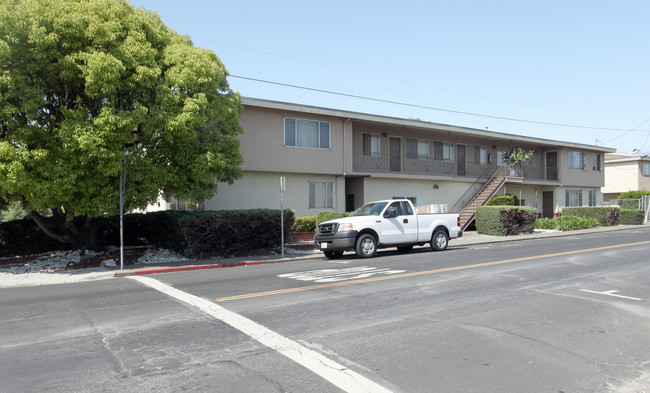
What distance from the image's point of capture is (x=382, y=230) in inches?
591

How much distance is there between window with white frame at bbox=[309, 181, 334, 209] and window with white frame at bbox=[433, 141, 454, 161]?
353 inches

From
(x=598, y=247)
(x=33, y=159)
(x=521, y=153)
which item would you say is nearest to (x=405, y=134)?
(x=521, y=153)

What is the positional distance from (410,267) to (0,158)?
10695 millimetres

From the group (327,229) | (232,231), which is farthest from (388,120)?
(232,231)

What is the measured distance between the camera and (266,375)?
4531 millimetres

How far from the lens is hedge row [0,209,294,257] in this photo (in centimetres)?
1498

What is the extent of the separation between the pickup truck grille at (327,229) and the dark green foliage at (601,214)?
2410 cm

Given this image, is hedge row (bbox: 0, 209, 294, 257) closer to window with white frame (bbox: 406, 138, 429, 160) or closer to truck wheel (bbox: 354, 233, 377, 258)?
truck wheel (bbox: 354, 233, 377, 258)

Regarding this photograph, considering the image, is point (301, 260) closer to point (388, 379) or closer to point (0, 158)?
point (0, 158)

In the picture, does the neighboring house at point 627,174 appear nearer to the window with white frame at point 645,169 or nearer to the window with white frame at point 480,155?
the window with white frame at point 645,169

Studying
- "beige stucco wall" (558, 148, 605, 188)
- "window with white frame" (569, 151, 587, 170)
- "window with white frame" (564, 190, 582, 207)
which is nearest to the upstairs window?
"beige stucco wall" (558, 148, 605, 188)

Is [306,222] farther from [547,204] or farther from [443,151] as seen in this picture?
[547,204]

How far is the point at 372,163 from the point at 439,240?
935 centimetres

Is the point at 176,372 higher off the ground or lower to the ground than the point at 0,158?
lower
